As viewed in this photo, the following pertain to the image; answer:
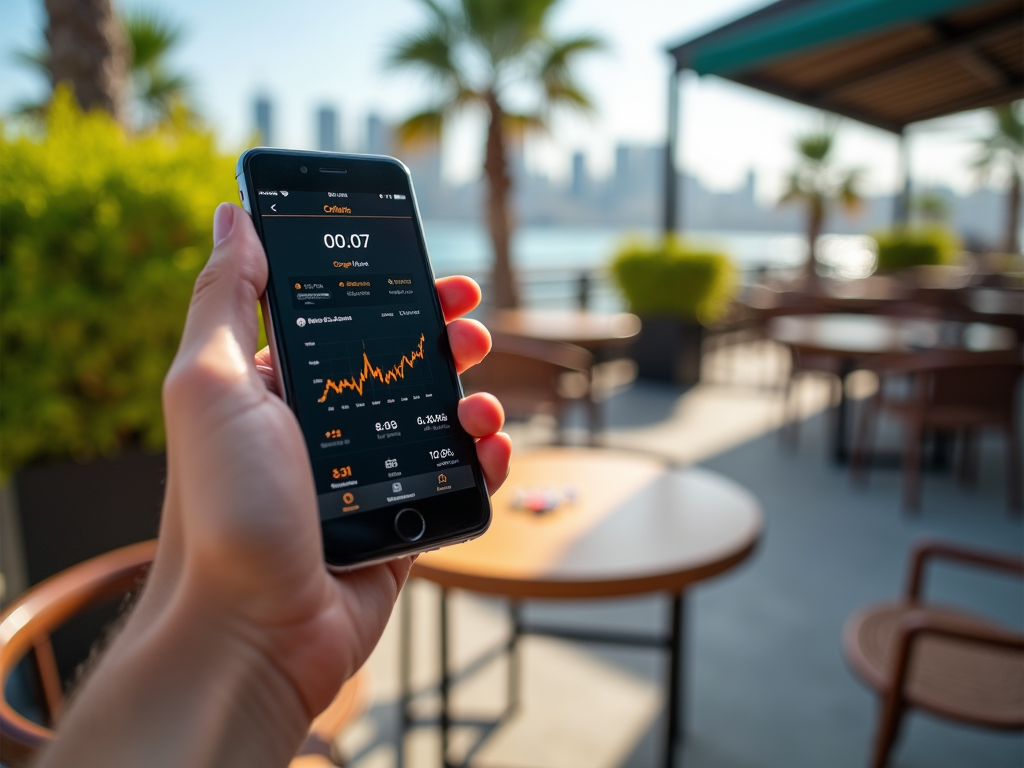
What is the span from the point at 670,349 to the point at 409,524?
6.31 meters

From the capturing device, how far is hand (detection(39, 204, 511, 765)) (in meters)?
0.61

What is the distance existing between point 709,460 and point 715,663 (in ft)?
7.99

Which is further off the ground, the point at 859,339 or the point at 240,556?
the point at 240,556

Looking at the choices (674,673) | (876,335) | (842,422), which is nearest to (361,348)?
(674,673)

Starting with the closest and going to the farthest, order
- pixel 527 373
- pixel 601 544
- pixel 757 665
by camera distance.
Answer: pixel 601 544 < pixel 757 665 < pixel 527 373

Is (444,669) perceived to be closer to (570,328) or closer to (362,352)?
(362,352)

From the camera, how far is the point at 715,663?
255cm

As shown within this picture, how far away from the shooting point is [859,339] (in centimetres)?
465

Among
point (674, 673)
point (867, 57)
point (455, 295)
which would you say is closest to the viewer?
point (455, 295)

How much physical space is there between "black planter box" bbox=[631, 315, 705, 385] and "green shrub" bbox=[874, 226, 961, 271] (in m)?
6.49

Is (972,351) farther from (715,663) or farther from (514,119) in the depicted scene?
(514,119)

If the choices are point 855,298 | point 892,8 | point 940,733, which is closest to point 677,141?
point 855,298

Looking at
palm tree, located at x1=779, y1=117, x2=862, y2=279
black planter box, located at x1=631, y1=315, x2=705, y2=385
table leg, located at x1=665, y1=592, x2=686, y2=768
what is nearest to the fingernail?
table leg, located at x1=665, y1=592, x2=686, y2=768

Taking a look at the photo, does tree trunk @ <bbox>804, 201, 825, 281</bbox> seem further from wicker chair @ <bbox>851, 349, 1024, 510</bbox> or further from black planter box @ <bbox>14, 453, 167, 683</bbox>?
black planter box @ <bbox>14, 453, 167, 683</bbox>
